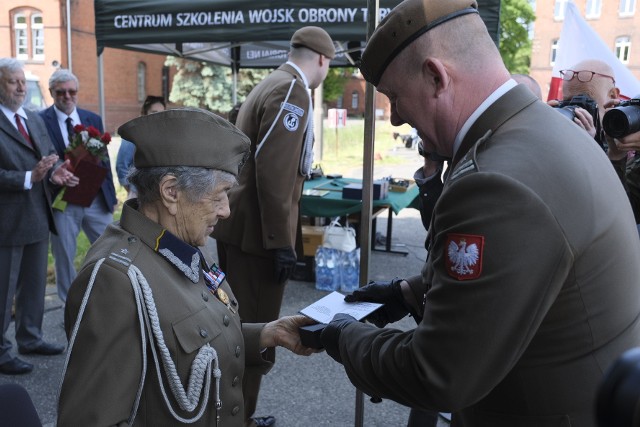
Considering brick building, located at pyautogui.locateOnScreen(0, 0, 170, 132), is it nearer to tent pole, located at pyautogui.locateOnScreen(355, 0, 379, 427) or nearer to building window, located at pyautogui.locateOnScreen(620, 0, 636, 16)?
tent pole, located at pyautogui.locateOnScreen(355, 0, 379, 427)

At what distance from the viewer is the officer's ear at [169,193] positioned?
5.40 ft

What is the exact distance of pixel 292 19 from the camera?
5273 millimetres

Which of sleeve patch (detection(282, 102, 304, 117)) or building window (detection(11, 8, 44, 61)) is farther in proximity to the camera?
building window (detection(11, 8, 44, 61))

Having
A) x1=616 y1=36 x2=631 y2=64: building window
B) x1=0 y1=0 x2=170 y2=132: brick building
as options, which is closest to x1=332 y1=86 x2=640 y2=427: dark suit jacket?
x1=0 y1=0 x2=170 y2=132: brick building

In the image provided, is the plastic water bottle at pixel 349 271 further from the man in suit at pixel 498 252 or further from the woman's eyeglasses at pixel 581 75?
the man in suit at pixel 498 252

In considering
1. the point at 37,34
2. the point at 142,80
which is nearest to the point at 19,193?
the point at 37,34

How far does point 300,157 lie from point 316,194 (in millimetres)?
3010

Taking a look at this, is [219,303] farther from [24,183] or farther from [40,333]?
[40,333]

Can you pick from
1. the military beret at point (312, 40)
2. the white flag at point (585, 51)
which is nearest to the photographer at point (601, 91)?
the white flag at point (585, 51)

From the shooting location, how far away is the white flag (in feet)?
13.9

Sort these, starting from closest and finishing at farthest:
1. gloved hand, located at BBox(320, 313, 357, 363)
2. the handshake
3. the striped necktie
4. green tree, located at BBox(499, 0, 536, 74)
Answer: gloved hand, located at BBox(320, 313, 357, 363), the handshake, the striped necktie, green tree, located at BBox(499, 0, 536, 74)

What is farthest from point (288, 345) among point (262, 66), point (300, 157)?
point (262, 66)

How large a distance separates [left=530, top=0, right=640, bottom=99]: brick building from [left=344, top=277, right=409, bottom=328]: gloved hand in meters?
35.7

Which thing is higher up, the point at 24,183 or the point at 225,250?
the point at 24,183
